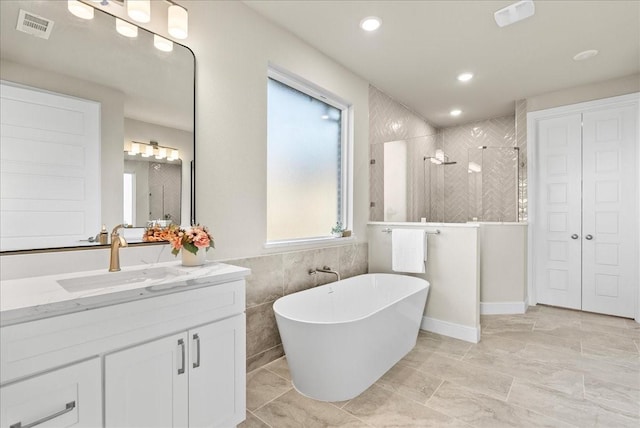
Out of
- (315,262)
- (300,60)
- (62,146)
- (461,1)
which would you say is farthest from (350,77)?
(62,146)

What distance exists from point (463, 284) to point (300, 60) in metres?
2.53

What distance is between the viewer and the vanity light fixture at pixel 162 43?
1.86m

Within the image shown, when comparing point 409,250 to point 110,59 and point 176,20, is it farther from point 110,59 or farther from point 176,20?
point 110,59

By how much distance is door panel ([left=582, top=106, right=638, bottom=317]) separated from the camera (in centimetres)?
347

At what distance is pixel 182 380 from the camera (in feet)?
4.63

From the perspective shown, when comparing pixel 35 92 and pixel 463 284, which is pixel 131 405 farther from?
pixel 463 284

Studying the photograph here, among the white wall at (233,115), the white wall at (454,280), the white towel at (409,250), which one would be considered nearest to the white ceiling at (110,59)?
the white wall at (233,115)

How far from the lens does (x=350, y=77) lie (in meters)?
3.34

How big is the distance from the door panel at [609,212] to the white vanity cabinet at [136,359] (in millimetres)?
4143

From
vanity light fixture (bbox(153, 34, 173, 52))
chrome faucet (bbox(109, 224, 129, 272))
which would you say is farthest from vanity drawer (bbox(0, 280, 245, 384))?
vanity light fixture (bbox(153, 34, 173, 52))

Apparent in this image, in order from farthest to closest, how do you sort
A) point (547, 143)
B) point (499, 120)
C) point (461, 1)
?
point (499, 120) → point (547, 143) → point (461, 1)

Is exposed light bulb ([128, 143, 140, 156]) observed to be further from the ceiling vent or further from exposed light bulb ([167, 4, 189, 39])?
exposed light bulb ([167, 4, 189, 39])

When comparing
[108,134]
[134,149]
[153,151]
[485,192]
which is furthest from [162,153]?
[485,192]

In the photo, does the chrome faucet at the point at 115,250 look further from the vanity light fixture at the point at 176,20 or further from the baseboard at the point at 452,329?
the baseboard at the point at 452,329
